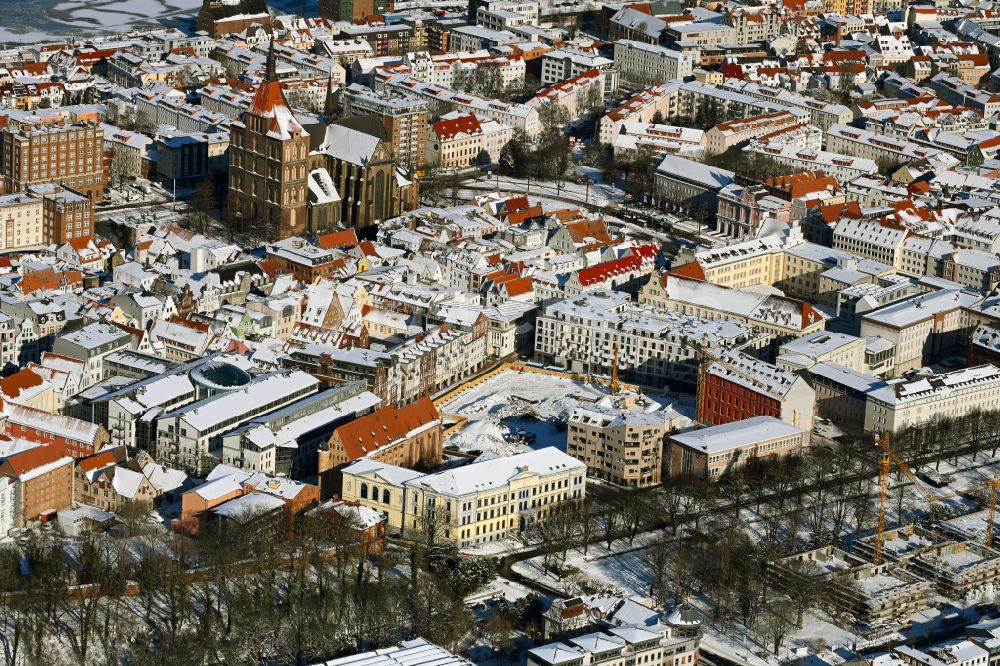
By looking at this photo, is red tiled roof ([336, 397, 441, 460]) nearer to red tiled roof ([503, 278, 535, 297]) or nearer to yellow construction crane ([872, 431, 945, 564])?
red tiled roof ([503, 278, 535, 297])

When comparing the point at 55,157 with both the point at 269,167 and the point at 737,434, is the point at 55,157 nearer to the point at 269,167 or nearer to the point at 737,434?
the point at 269,167

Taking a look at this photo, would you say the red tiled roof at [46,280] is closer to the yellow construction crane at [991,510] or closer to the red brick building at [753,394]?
the red brick building at [753,394]

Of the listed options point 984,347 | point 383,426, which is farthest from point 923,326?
point 383,426

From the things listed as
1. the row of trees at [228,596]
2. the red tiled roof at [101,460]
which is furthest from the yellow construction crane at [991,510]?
the red tiled roof at [101,460]

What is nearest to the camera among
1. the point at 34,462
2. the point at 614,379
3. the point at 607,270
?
the point at 34,462

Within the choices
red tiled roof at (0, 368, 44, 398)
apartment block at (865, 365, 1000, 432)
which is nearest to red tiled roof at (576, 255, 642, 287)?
apartment block at (865, 365, 1000, 432)
